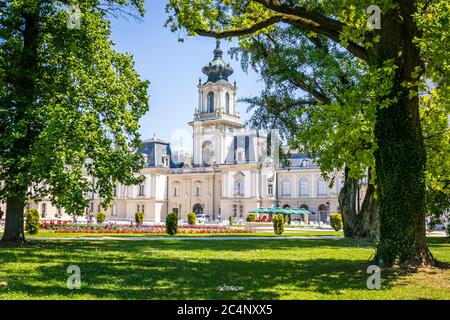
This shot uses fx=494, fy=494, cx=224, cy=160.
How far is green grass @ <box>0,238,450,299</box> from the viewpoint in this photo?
788 cm

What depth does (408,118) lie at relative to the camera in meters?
11.2

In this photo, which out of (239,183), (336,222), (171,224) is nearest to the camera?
(171,224)

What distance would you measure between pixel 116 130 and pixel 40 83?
2.95 meters

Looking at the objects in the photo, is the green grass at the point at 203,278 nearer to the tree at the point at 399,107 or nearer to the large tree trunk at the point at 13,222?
the tree at the point at 399,107

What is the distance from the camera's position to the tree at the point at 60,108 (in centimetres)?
1547

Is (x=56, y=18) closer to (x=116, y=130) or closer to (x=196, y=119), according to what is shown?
(x=116, y=130)

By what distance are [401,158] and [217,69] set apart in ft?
232

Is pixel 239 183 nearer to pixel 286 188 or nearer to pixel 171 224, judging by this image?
pixel 286 188

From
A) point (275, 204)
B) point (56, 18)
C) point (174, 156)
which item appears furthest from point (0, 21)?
point (174, 156)

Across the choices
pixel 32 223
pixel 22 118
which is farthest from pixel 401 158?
pixel 32 223

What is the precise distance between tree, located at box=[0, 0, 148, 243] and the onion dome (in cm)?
6240

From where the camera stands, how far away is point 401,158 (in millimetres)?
10977

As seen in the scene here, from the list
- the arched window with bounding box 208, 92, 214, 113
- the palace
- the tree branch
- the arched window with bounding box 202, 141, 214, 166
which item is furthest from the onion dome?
the tree branch

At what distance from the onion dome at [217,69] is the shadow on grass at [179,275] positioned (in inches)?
2659
